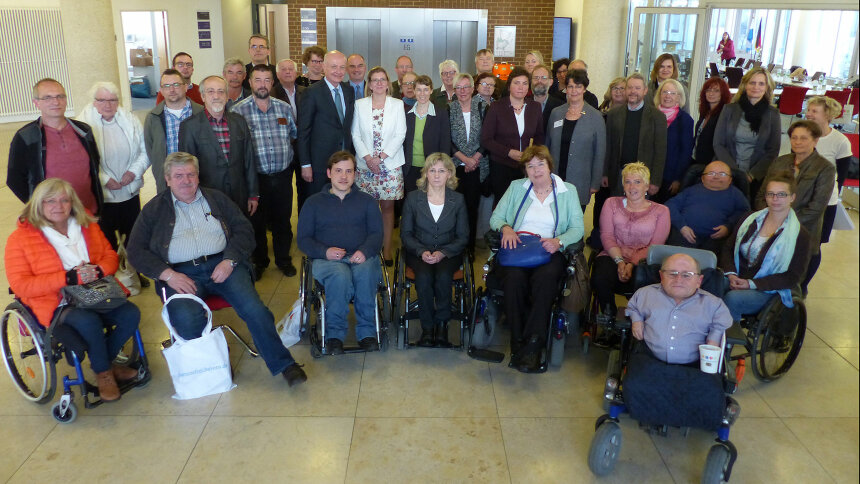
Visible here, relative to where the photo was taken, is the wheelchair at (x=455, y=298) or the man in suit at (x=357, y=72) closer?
the wheelchair at (x=455, y=298)

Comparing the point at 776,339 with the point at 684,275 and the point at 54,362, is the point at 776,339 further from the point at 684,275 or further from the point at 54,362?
the point at 54,362

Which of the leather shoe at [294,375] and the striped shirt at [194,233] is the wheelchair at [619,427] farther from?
the striped shirt at [194,233]

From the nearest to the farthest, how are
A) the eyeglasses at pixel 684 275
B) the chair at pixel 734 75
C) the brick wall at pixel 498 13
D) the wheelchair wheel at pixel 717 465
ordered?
1. the wheelchair wheel at pixel 717 465
2. the eyeglasses at pixel 684 275
3. the chair at pixel 734 75
4. the brick wall at pixel 498 13

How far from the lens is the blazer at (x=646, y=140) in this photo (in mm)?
4855

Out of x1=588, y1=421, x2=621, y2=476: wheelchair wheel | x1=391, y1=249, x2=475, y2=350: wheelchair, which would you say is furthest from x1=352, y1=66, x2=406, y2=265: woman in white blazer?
x1=588, y1=421, x2=621, y2=476: wheelchair wheel

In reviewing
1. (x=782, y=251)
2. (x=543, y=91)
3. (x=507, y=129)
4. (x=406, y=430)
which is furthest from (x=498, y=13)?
(x=406, y=430)

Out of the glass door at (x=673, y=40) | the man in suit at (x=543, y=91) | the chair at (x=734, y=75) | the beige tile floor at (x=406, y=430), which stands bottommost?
the beige tile floor at (x=406, y=430)

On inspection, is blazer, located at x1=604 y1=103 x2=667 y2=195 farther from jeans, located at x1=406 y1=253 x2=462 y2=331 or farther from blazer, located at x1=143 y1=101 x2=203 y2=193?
blazer, located at x1=143 y1=101 x2=203 y2=193

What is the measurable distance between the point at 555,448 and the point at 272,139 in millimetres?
2963

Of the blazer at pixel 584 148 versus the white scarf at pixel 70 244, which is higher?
the blazer at pixel 584 148

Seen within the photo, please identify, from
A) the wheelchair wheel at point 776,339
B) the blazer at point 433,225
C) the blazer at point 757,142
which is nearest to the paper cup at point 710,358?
the wheelchair wheel at point 776,339

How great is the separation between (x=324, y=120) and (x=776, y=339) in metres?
3.36

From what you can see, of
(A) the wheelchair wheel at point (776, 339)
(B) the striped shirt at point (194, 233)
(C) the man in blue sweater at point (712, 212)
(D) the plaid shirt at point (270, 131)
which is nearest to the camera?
(A) the wheelchair wheel at point (776, 339)

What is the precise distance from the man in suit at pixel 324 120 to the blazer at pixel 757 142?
2.79m
